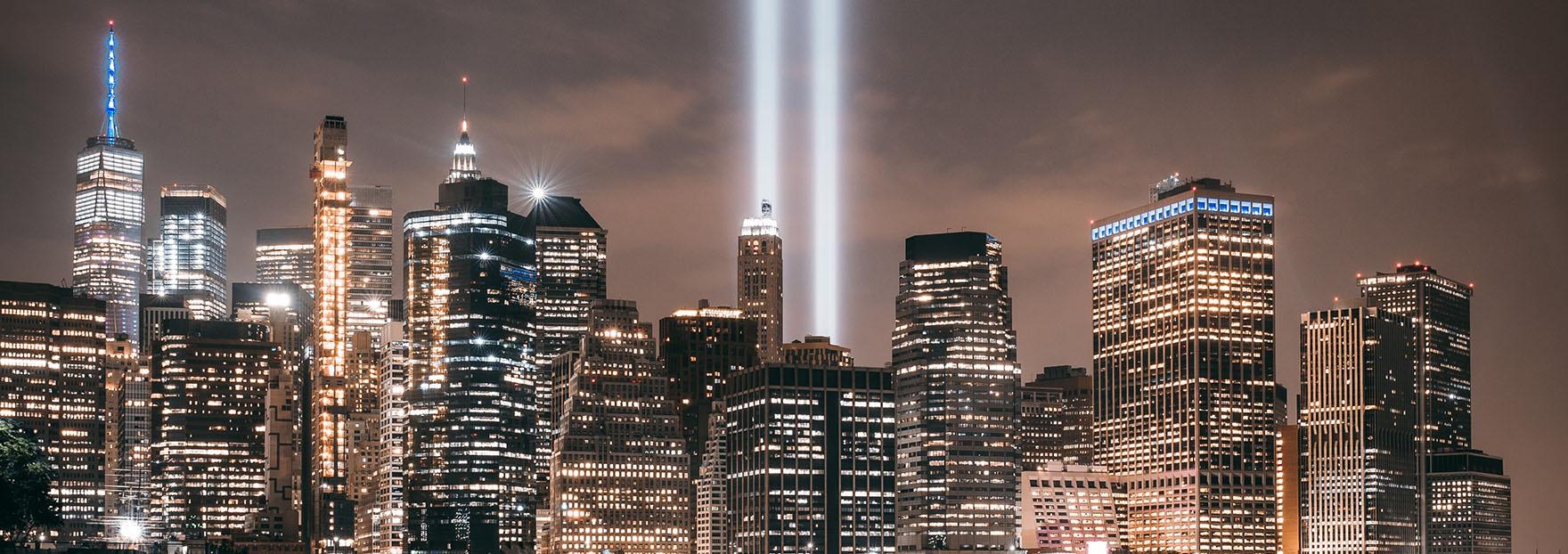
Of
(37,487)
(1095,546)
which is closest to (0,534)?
(37,487)

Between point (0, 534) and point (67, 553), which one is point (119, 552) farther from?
point (67, 553)

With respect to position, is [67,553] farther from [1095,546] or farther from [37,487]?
[1095,546]

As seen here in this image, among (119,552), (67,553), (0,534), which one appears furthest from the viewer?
(119,552)

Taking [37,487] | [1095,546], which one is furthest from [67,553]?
[1095,546]

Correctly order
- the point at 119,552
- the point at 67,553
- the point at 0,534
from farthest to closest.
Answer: the point at 119,552 < the point at 0,534 < the point at 67,553

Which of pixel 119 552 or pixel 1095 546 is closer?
pixel 1095 546

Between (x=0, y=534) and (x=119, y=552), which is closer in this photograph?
(x=0, y=534)
